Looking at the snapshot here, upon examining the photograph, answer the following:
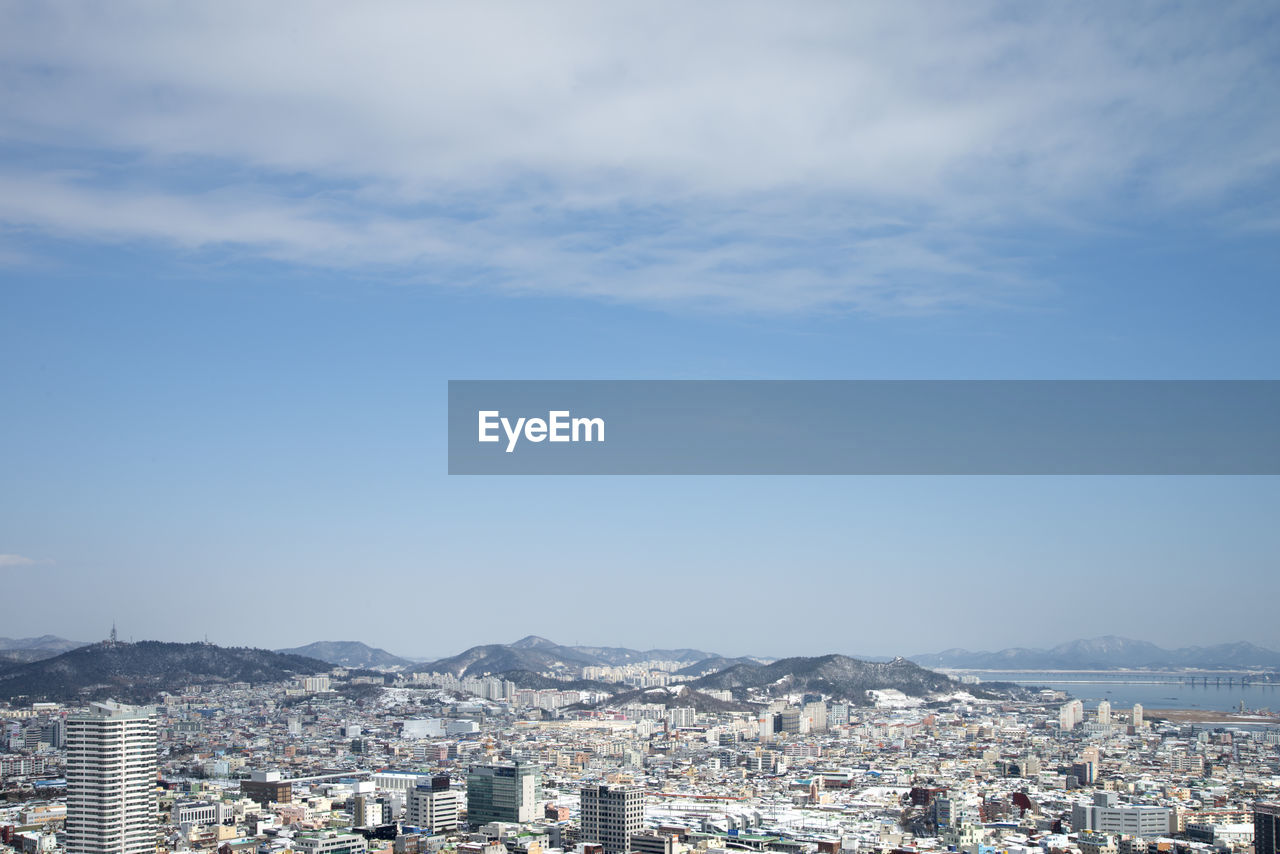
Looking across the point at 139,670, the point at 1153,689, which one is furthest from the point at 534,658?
the point at 1153,689

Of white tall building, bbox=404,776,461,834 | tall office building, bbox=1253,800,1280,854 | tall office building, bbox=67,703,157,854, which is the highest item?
tall office building, bbox=67,703,157,854

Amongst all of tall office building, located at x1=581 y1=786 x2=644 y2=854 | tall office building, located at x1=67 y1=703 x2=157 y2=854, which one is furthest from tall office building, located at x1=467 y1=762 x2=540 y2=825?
tall office building, located at x1=67 y1=703 x2=157 y2=854

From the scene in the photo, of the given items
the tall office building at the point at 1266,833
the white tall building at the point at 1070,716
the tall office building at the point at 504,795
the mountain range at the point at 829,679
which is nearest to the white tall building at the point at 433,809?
the tall office building at the point at 504,795

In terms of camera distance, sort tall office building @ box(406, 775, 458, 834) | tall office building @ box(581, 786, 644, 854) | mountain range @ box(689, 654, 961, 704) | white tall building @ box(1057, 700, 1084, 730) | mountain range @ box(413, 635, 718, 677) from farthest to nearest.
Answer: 1. mountain range @ box(413, 635, 718, 677)
2. mountain range @ box(689, 654, 961, 704)
3. white tall building @ box(1057, 700, 1084, 730)
4. tall office building @ box(406, 775, 458, 834)
5. tall office building @ box(581, 786, 644, 854)

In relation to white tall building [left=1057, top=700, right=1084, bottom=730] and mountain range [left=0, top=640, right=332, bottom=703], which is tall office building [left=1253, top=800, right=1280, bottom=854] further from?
mountain range [left=0, top=640, right=332, bottom=703]

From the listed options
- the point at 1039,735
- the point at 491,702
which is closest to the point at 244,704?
the point at 491,702

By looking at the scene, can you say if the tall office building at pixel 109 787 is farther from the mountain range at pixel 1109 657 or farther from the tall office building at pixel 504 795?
the mountain range at pixel 1109 657

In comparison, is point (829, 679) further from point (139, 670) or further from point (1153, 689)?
point (139, 670)

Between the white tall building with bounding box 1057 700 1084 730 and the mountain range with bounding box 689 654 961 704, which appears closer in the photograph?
the white tall building with bounding box 1057 700 1084 730
